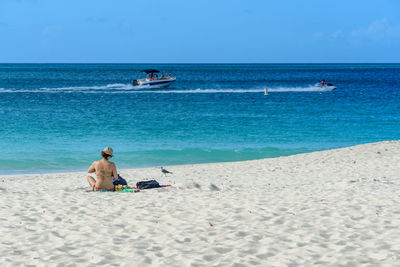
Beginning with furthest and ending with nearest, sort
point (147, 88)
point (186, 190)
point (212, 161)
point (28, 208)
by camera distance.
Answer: point (147, 88) < point (212, 161) < point (186, 190) < point (28, 208)

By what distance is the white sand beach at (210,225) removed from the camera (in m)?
5.64

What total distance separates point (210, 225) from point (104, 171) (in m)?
3.86

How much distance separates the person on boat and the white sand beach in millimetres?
472

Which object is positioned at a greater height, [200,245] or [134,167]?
[200,245]

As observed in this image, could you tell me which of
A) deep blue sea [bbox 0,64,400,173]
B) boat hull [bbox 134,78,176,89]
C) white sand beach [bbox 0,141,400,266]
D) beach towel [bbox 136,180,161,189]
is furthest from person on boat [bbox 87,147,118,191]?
boat hull [bbox 134,78,176,89]

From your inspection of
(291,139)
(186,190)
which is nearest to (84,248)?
(186,190)

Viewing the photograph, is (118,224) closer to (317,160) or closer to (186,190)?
(186,190)

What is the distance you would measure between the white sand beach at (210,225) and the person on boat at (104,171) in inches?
18.6

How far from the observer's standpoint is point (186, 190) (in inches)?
404

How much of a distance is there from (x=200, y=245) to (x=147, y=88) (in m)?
56.7

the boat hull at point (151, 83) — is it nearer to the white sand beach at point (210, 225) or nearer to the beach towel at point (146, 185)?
the white sand beach at point (210, 225)

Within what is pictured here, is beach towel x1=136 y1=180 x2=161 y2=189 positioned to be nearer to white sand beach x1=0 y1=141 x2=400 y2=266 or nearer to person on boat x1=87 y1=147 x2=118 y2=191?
white sand beach x1=0 y1=141 x2=400 y2=266

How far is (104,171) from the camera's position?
33.1 ft

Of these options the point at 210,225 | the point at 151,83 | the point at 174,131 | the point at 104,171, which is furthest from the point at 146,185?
the point at 151,83
